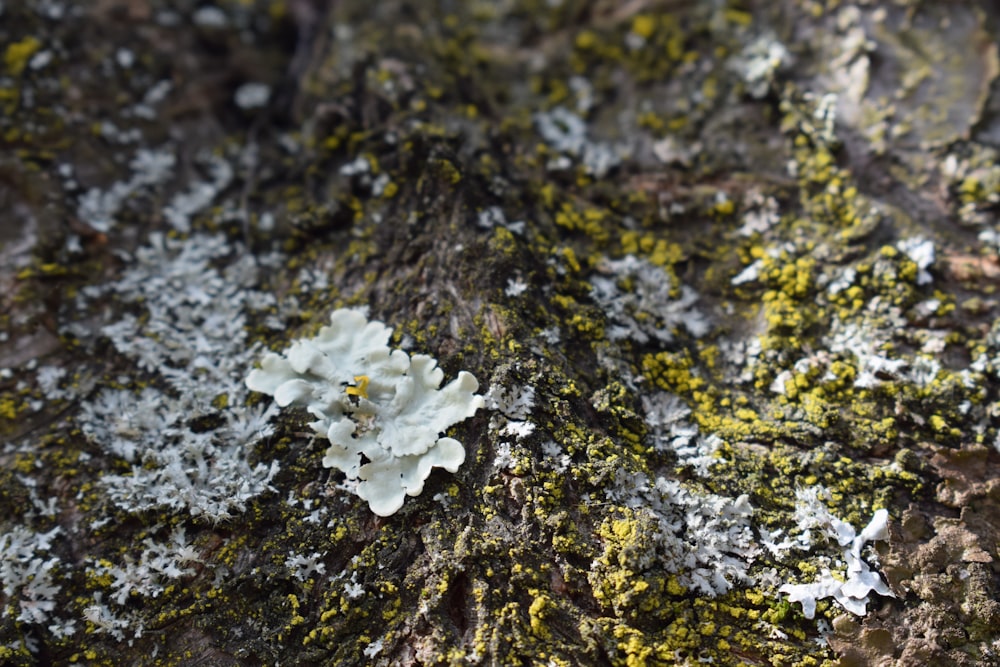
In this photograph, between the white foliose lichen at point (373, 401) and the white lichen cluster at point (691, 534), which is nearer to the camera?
the white lichen cluster at point (691, 534)

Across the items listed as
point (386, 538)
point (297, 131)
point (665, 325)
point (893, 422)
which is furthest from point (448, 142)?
point (893, 422)

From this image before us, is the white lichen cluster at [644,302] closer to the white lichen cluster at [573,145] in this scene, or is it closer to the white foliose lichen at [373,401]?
the white lichen cluster at [573,145]

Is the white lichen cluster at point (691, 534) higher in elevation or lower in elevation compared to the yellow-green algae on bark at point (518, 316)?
lower

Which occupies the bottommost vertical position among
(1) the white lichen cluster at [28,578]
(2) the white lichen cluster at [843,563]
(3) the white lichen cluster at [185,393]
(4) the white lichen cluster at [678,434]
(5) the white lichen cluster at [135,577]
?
(2) the white lichen cluster at [843,563]

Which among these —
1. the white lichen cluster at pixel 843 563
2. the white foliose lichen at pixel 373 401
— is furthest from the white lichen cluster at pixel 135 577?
the white lichen cluster at pixel 843 563

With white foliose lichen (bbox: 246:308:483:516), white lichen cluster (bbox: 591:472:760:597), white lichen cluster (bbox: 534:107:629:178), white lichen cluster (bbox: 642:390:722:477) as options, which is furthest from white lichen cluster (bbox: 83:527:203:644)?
white lichen cluster (bbox: 534:107:629:178)

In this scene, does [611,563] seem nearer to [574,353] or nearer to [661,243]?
[574,353]

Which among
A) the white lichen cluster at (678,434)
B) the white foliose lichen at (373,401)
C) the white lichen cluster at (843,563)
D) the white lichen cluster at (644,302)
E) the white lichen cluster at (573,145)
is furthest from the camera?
the white lichen cluster at (573,145)
